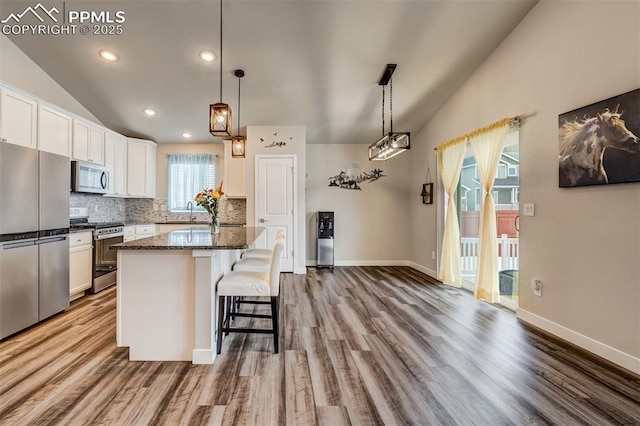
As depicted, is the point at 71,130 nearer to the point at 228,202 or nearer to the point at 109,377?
the point at 228,202

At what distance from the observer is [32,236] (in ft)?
8.64

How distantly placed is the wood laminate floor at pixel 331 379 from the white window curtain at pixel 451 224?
123 cm

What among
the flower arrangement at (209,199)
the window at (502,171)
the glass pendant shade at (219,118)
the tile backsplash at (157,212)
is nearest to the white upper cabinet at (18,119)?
the flower arrangement at (209,199)

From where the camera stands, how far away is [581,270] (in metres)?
2.34

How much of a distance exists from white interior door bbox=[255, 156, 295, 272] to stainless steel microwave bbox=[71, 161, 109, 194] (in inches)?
91.6

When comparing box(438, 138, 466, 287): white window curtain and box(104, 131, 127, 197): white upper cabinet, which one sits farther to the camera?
box(104, 131, 127, 197): white upper cabinet

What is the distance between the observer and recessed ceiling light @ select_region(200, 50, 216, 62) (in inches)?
128

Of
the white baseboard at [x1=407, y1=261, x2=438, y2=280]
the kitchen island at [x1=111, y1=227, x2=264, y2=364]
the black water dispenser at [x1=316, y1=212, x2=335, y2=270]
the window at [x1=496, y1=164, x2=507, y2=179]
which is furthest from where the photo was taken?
the black water dispenser at [x1=316, y1=212, x2=335, y2=270]

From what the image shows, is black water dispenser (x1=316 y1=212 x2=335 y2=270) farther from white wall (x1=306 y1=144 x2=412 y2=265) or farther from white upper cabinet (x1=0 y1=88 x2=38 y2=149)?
white upper cabinet (x1=0 y1=88 x2=38 y2=149)

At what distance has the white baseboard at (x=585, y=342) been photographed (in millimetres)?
1975

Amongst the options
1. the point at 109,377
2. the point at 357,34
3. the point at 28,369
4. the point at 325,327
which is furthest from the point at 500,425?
the point at 357,34

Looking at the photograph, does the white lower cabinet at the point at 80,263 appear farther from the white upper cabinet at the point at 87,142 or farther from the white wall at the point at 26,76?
the white wall at the point at 26,76

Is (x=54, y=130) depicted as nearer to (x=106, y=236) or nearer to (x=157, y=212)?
(x=106, y=236)

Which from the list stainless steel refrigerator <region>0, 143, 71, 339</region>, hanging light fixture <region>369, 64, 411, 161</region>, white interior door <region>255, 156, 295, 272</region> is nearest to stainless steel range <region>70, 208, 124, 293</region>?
stainless steel refrigerator <region>0, 143, 71, 339</region>
